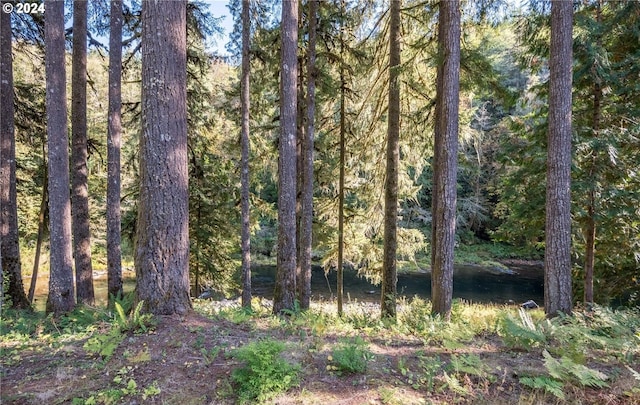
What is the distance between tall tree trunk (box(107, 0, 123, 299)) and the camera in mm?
7223

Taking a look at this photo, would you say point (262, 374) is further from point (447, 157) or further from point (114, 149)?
point (114, 149)

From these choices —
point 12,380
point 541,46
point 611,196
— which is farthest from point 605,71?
point 12,380

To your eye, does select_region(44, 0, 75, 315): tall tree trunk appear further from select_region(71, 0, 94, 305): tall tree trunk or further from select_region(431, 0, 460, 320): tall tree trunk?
select_region(431, 0, 460, 320): tall tree trunk

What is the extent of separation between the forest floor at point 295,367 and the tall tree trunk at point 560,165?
5.19 ft

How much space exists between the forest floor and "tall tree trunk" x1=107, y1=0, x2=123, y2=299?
3271 millimetres

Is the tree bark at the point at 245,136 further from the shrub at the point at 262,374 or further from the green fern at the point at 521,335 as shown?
the green fern at the point at 521,335

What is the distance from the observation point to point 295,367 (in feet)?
10.5

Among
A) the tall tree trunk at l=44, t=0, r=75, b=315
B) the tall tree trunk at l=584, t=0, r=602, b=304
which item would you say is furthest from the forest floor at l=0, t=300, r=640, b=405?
the tall tree trunk at l=584, t=0, r=602, b=304

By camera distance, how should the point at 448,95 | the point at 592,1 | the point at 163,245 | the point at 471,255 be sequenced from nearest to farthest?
the point at 163,245, the point at 448,95, the point at 592,1, the point at 471,255

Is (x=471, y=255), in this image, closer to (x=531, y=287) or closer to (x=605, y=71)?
(x=531, y=287)

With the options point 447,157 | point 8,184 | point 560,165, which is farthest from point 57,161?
point 560,165

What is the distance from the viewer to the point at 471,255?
90.2ft

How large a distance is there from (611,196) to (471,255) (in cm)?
2120

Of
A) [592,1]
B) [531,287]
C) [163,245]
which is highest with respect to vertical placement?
[592,1]
